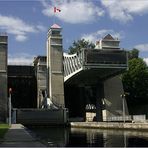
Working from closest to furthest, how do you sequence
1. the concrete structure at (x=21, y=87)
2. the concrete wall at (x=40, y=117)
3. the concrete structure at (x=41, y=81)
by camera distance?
the concrete wall at (x=40, y=117) → the concrete structure at (x=41, y=81) → the concrete structure at (x=21, y=87)

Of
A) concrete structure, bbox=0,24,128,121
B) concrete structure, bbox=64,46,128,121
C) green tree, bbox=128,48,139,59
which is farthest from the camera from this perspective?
green tree, bbox=128,48,139,59

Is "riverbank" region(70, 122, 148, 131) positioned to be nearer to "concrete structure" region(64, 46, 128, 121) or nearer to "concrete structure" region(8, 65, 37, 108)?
"concrete structure" region(64, 46, 128, 121)

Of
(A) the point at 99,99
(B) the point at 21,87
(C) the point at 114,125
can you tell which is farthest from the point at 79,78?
(C) the point at 114,125

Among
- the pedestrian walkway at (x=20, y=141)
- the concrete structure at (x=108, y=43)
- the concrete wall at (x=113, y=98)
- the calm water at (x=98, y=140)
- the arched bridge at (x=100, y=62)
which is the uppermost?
the concrete structure at (x=108, y=43)

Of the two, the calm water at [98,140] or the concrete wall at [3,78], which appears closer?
the calm water at [98,140]

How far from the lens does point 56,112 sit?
84.2 m

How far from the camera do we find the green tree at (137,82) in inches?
3836

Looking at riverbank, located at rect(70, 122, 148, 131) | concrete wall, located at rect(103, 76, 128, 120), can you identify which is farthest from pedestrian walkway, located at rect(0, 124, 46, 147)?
concrete wall, located at rect(103, 76, 128, 120)

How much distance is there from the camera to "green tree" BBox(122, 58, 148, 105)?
97.4m

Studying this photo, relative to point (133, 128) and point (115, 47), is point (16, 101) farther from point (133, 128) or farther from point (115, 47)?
point (133, 128)

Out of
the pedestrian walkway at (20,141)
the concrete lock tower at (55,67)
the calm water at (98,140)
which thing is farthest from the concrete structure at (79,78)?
the pedestrian walkway at (20,141)

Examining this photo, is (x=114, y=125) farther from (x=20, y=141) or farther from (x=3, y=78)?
(x=3, y=78)

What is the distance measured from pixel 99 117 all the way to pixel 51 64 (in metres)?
16.0

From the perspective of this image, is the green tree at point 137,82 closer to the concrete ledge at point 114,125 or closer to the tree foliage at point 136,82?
the tree foliage at point 136,82
